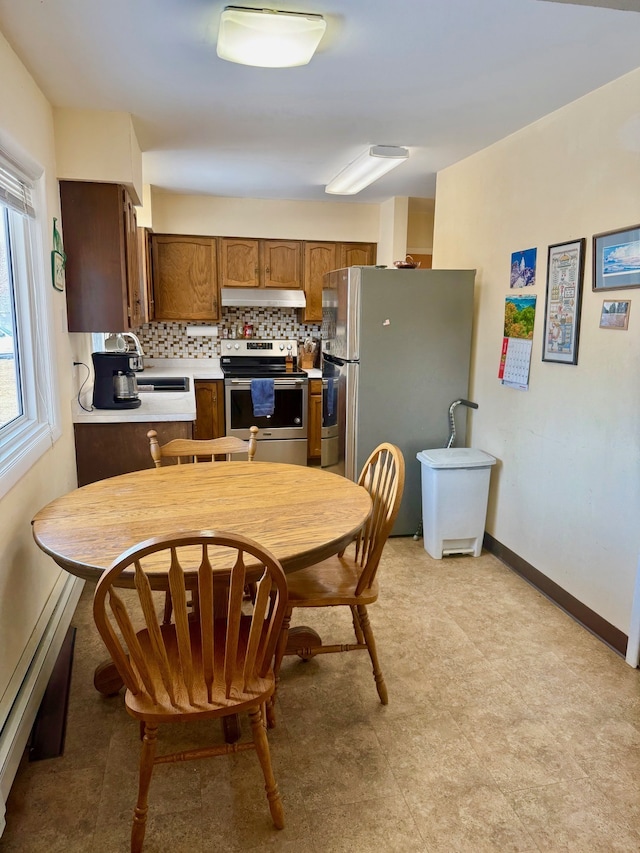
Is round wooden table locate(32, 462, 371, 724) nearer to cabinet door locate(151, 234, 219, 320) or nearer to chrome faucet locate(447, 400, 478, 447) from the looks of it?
chrome faucet locate(447, 400, 478, 447)

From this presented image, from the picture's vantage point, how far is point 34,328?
2477 mm

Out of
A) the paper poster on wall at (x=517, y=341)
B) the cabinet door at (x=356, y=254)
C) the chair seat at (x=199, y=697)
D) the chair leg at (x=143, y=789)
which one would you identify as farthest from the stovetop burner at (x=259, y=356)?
the chair leg at (x=143, y=789)

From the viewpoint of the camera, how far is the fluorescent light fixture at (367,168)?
10.7 feet

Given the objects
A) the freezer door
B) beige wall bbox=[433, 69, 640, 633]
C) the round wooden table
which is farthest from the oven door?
the round wooden table

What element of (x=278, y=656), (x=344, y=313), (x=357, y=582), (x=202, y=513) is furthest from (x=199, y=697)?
(x=344, y=313)

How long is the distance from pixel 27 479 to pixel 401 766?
1645 mm

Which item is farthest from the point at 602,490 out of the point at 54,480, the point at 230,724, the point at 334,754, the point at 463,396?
the point at 54,480

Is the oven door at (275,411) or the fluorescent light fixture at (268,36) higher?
the fluorescent light fixture at (268,36)

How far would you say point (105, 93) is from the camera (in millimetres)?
2527

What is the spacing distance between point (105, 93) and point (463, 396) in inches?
98.8

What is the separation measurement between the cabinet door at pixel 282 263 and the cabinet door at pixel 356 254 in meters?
0.40

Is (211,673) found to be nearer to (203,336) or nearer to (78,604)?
(78,604)

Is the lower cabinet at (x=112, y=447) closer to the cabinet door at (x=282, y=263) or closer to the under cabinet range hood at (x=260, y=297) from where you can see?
the under cabinet range hood at (x=260, y=297)

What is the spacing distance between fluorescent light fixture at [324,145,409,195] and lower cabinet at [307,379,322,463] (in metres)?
1.59
